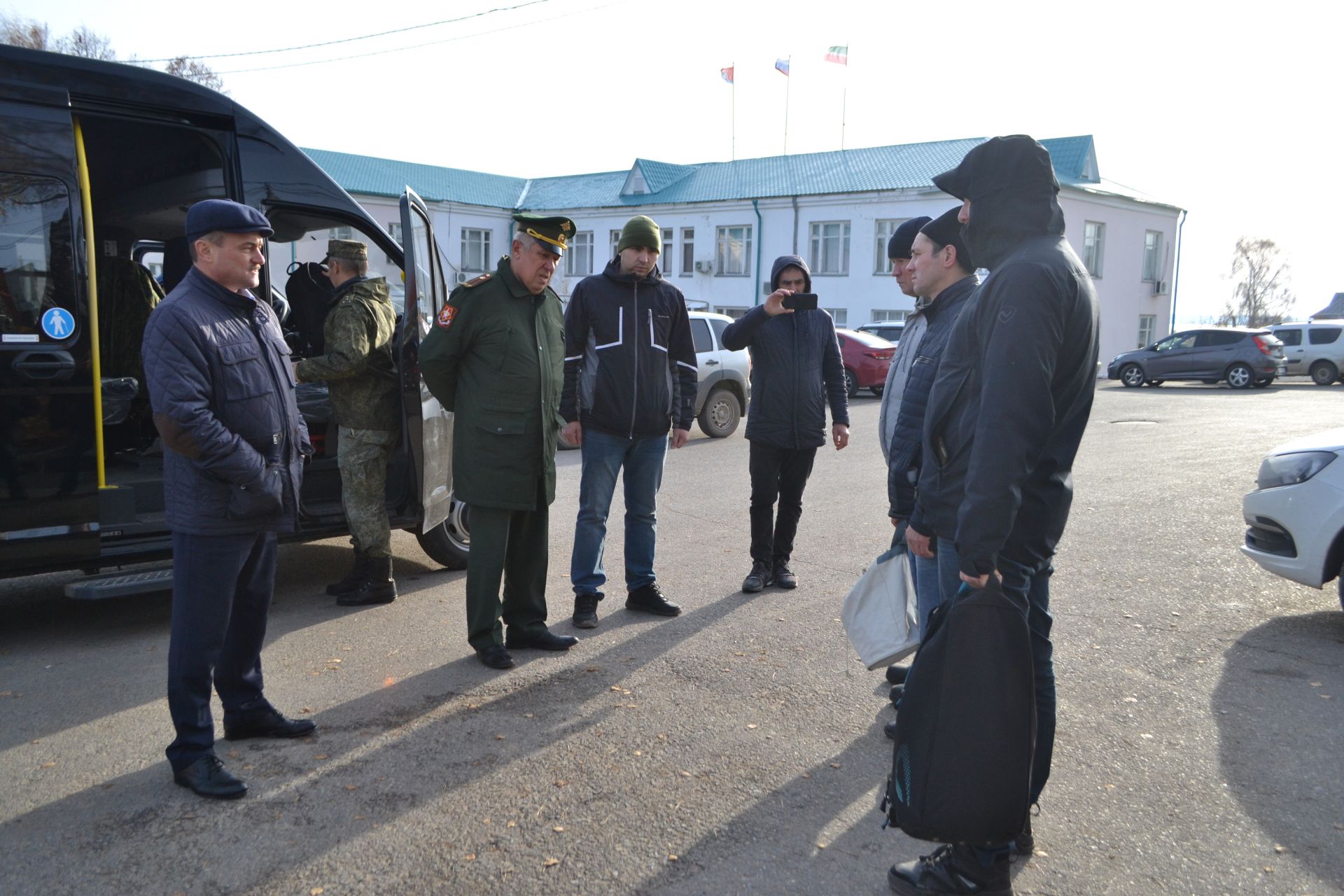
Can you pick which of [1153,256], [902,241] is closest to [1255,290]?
[1153,256]

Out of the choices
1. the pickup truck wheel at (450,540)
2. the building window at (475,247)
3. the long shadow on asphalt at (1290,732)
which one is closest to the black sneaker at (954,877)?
the long shadow on asphalt at (1290,732)

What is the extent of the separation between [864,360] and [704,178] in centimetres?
2191

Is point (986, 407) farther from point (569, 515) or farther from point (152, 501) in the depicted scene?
point (569, 515)

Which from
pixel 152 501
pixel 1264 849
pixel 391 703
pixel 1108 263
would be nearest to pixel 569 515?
pixel 152 501

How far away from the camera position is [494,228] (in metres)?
42.9

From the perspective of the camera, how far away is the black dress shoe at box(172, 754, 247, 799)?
11.2 ft

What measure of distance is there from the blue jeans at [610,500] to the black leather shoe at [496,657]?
76 centimetres

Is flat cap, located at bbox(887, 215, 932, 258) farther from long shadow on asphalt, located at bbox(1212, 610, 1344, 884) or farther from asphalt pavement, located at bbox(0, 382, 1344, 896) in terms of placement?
long shadow on asphalt, located at bbox(1212, 610, 1344, 884)

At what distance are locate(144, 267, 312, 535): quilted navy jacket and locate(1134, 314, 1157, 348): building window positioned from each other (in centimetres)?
3975

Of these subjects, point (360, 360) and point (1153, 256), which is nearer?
point (360, 360)

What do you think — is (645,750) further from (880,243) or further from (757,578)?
(880,243)

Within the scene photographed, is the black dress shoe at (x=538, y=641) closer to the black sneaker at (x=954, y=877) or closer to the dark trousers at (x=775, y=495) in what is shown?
the dark trousers at (x=775, y=495)

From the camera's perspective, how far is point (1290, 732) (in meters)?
4.02

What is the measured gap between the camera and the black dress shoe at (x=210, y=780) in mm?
3408
